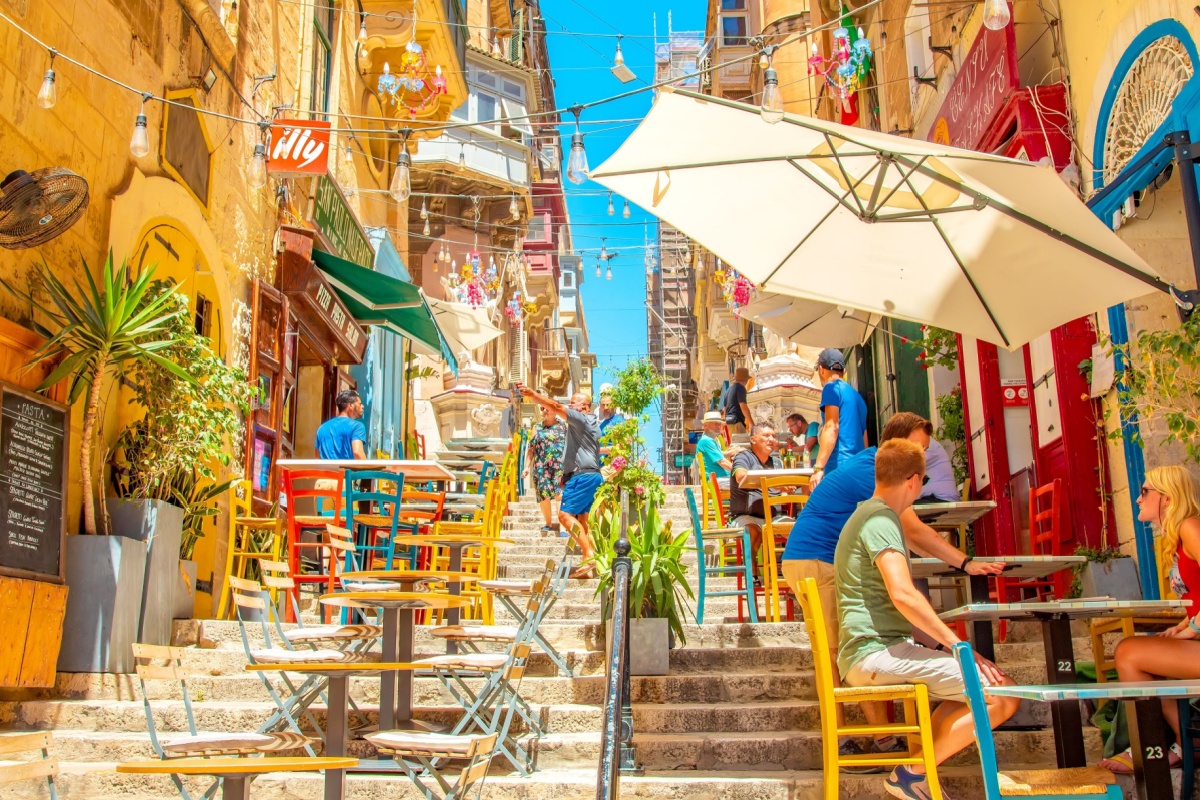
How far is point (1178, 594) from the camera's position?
213 inches

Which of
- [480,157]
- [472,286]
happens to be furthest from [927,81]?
[480,157]

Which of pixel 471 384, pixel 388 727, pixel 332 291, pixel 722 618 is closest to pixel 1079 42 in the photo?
pixel 722 618

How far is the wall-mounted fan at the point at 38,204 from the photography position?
249 inches

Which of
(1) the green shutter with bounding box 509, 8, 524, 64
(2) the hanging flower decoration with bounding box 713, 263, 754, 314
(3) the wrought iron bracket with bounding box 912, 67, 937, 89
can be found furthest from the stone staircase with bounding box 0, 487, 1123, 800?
(1) the green shutter with bounding box 509, 8, 524, 64

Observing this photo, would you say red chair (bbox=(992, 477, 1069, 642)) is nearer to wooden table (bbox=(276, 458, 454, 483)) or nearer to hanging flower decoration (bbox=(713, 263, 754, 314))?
wooden table (bbox=(276, 458, 454, 483))

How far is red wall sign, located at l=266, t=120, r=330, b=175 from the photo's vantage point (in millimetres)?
10438

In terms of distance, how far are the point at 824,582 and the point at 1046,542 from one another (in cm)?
346

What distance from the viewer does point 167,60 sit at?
9.03 m

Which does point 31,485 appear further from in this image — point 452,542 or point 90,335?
point 452,542

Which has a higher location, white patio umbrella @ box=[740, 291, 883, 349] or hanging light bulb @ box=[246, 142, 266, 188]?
hanging light bulb @ box=[246, 142, 266, 188]

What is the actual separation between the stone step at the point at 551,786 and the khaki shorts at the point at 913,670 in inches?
31.4

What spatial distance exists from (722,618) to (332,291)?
5.82 m

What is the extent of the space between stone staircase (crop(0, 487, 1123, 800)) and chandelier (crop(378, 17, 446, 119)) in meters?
10.0

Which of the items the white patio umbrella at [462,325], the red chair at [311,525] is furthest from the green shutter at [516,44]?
the red chair at [311,525]
